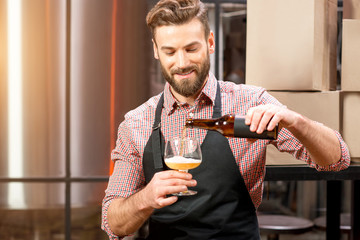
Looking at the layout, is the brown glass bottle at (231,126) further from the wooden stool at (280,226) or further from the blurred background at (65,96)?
the blurred background at (65,96)

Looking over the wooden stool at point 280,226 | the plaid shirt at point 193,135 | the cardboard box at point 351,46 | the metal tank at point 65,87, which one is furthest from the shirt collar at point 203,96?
the metal tank at point 65,87

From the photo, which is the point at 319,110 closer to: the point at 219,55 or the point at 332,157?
the point at 332,157

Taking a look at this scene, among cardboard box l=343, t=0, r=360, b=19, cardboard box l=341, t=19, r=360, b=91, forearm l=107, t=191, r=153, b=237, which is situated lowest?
forearm l=107, t=191, r=153, b=237

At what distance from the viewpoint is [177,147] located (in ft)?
5.03

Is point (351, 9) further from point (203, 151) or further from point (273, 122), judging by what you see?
point (273, 122)

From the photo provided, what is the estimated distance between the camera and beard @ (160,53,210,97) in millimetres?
1717

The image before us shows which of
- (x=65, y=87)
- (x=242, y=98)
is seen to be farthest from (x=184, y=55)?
(x=65, y=87)

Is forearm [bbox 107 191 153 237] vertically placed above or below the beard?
below

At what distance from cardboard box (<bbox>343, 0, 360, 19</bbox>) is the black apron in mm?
990

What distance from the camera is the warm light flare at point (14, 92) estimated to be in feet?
11.2

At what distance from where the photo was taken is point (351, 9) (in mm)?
2326

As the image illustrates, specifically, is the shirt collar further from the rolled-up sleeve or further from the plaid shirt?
the rolled-up sleeve

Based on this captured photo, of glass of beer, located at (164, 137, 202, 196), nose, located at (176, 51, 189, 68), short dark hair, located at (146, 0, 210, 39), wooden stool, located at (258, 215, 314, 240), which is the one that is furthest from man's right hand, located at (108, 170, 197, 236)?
wooden stool, located at (258, 215, 314, 240)

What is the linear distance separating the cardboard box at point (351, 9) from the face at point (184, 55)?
0.95m
